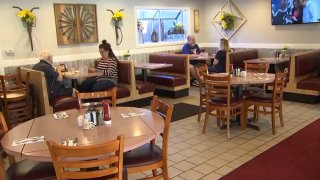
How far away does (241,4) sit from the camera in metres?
8.32

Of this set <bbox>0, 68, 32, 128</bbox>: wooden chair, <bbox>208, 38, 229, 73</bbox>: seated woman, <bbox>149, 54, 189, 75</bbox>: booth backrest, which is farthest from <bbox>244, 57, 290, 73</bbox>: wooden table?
<bbox>0, 68, 32, 128</bbox>: wooden chair

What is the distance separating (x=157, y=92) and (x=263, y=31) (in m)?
3.17

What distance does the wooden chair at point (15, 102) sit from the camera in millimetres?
4598

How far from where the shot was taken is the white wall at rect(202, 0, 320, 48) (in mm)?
7223

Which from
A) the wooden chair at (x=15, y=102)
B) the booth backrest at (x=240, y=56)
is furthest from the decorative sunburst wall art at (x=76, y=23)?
the booth backrest at (x=240, y=56)

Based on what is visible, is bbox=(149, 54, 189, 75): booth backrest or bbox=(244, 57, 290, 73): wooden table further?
bbox=(149, 54, 189, 75): booth backrest

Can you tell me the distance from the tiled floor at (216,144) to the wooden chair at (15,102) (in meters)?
2.11

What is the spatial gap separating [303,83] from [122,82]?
3.43m

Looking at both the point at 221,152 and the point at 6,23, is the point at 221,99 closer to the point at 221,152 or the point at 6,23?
the point at 221,152

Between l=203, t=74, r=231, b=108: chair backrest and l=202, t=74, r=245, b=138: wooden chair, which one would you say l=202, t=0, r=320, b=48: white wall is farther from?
l=203, t=74, r=231, b=108: chair backrest

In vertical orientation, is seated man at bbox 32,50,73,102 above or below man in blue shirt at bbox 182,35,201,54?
below

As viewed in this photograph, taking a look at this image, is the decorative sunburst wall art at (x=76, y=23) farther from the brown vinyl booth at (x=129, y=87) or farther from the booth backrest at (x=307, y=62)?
the booth backrest at (x=307, y=62)

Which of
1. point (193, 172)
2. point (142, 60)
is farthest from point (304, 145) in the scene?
point (142, 60)

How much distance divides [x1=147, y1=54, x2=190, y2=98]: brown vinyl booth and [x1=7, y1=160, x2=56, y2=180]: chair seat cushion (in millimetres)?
4468
